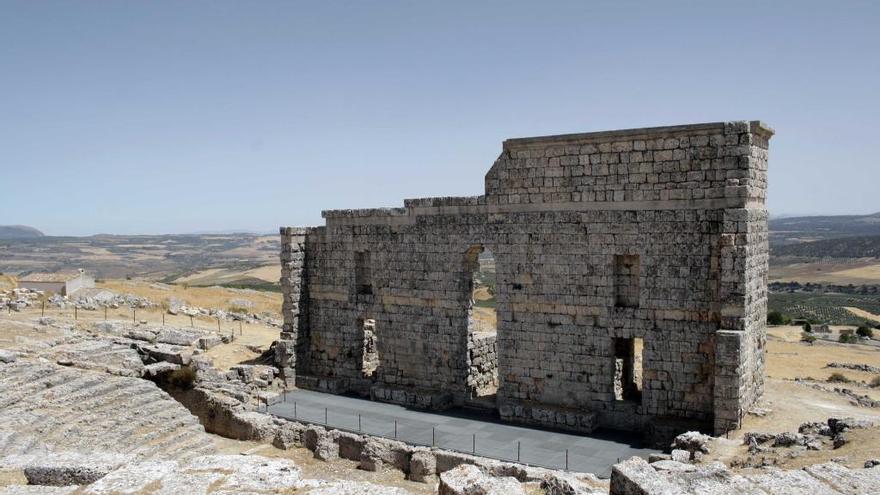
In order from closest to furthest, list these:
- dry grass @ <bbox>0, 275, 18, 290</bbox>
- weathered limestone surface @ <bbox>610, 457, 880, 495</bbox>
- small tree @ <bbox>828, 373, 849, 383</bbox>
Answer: weathered limestone surface @ <bbox>610, 457, 880, 495</bbox>, small tree @ <bbox>828, 373, 849, 383</bbox>, dry grass @ <bbox>0, 275, 18, 290</bbox>

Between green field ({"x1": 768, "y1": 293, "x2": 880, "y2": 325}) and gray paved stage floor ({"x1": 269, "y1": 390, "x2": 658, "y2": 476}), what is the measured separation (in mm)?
37596

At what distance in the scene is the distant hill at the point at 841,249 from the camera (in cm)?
11281

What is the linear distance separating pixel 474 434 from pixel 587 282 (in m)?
4.57

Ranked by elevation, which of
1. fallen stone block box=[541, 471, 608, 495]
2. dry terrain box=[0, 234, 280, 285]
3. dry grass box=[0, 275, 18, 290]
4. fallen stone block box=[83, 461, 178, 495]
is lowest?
dry terrain box=[0, 234, 280, 285]

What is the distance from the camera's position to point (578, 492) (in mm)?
9406

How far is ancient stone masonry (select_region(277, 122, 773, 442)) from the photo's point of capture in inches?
605

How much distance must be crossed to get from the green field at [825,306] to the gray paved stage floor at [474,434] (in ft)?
123

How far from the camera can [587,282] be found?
1702 centimetres

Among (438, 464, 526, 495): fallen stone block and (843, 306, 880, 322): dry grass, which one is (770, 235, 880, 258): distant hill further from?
(438, 464, 526, 495): fallen stone block

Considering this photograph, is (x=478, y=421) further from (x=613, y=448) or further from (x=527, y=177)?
(x=527, y=177)

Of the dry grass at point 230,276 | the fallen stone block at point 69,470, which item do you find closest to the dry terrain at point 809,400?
the fallen stone block at point 69,470

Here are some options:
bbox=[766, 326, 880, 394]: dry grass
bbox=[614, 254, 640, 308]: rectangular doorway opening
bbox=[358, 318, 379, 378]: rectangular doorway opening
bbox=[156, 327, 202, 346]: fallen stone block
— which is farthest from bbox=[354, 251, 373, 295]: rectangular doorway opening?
bbox=[766, 326, 880, 394]: dry grass

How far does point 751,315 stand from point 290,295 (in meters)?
13.2

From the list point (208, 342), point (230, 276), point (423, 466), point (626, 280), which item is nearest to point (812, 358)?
point (626, 280)
